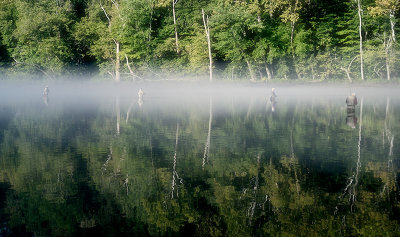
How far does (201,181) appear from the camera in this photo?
988 cm

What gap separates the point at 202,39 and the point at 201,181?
166 feet

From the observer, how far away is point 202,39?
193 feet

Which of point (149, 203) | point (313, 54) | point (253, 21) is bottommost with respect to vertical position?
point (149, 203)

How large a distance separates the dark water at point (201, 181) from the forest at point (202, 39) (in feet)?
123

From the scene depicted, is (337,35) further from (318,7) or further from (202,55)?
(202,55)

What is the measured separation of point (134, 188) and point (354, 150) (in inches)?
295

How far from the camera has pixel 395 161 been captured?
37.9 ft

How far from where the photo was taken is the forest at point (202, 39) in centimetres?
5325

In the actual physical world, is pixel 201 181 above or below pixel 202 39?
below

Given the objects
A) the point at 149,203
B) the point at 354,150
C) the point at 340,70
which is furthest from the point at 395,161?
the point at 340,70

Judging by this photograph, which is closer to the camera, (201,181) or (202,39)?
(201,181)

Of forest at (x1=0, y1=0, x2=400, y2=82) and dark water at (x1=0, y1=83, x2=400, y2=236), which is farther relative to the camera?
forest at (x1=0, y1=0, x2=400, y2=82)

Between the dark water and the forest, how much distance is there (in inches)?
1473

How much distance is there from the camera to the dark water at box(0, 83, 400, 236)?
23.9 feet
